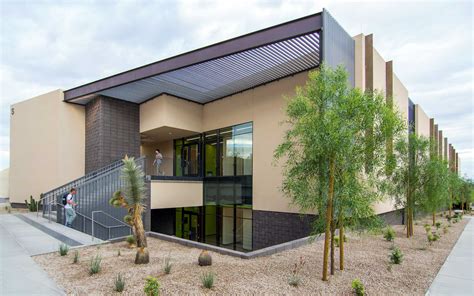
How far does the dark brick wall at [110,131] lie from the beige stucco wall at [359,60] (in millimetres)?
12549

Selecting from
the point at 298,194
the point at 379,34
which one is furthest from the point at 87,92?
the point at 379,34

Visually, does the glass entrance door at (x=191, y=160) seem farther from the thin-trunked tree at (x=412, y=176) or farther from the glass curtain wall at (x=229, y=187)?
the thin-trunked tree at (x=412, y=176)

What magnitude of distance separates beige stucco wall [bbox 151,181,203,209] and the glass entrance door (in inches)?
60.6

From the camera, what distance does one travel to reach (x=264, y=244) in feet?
45.8

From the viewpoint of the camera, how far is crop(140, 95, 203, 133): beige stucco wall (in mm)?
16031

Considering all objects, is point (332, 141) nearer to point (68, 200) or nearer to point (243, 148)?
point (243, 148)

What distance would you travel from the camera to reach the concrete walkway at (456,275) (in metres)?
6.12

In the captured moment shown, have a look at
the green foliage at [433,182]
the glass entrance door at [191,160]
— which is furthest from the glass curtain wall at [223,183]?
the green foliage at [433,182]

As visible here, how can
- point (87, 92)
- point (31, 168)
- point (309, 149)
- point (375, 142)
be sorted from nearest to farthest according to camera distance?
1. point (309, 149)
2. point (375, 142)
3. point (87, 92)
4. point (31, 168)

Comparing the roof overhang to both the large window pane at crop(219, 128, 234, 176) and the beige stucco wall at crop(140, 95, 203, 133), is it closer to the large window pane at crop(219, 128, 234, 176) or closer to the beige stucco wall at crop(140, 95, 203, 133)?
the beige stucco wall at crop(140, 95, 203, 133)

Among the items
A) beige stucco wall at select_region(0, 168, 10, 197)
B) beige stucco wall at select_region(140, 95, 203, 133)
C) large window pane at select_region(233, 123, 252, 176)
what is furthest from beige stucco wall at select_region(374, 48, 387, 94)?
beige stucco wall at select_region(0, 168, 10, 197)

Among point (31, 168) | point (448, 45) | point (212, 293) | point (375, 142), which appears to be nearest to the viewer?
Answer: point (212, 293)

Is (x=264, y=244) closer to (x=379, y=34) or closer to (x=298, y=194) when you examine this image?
(x=298, y=194)

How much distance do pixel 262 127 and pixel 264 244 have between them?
18.8 feet
